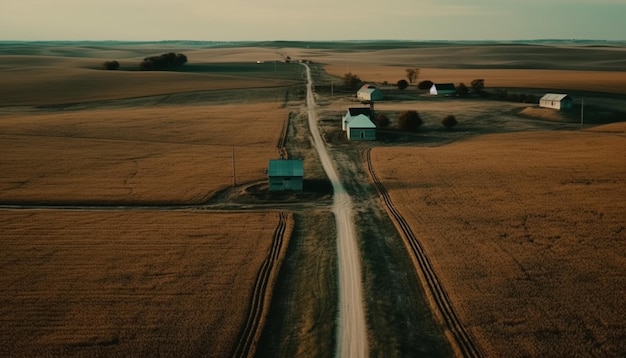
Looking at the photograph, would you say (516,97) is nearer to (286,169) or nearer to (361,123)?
(361,123)

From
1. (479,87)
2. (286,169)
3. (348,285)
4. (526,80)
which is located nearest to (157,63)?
(479,87)

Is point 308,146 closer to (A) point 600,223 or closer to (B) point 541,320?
(A) point 600,223

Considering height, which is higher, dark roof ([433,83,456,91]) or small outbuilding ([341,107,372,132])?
dark roof ([433,83,456,91])

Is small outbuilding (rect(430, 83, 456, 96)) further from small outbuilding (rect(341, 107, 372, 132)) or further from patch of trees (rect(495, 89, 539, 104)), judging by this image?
small outbuilding (rect(341, 107, 372, 132))

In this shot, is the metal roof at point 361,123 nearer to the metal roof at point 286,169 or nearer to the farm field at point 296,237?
the farm field at point 296,237

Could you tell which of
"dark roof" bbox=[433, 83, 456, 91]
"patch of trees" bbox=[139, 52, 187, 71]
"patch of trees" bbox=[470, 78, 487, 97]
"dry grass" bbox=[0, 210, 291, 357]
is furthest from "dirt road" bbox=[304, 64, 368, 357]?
"patch of trees" bbox=[139, 52, 187, 71]

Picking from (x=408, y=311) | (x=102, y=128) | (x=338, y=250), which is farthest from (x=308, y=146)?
(x=408, y=311)

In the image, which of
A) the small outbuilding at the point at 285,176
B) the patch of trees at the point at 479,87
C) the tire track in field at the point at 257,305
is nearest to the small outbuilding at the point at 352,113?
the small outbuilding at the point at 285,176

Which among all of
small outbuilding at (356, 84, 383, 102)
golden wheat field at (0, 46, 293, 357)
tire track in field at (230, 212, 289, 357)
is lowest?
tire track in field at (230, 212, 289, 357)
